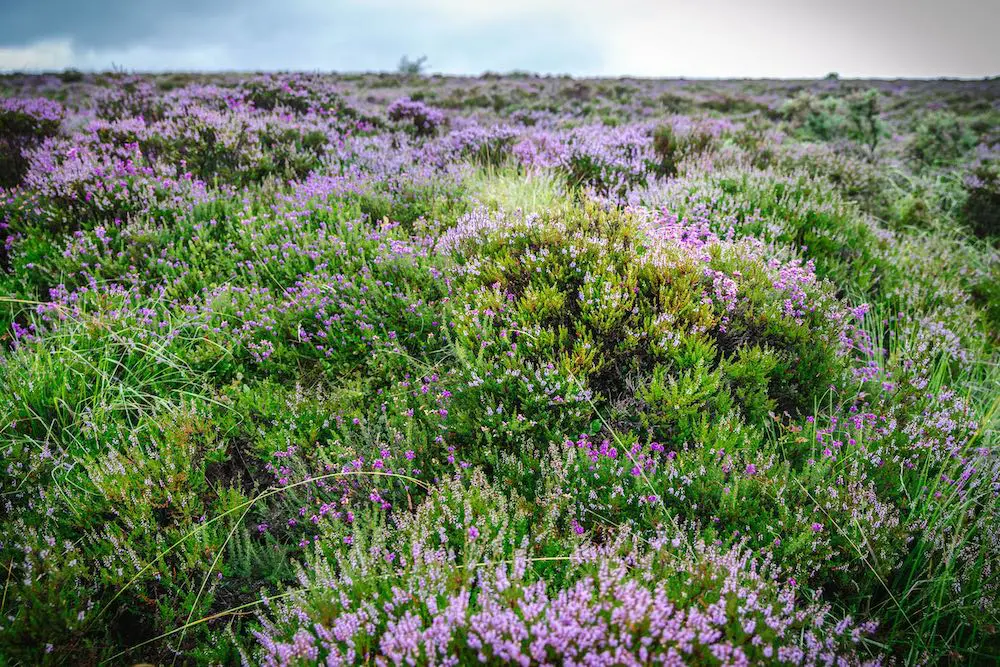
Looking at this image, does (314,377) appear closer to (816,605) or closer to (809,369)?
(816,605)

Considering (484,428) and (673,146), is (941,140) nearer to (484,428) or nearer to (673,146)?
(673,146)

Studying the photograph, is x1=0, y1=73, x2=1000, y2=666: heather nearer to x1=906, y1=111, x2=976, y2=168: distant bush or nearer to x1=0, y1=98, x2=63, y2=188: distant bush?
x1=0, y1=98, x2=63, y2=188: distant bush

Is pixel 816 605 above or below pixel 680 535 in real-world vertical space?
below

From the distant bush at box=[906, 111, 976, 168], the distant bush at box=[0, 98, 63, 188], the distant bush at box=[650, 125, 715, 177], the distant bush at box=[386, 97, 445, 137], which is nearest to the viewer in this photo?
the distant bush at box=[0, 98, 63, 188]

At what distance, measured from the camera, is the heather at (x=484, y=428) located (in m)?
1.86

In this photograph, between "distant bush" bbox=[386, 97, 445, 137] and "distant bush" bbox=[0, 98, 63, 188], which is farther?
"distant bush" bbox=[386, 97, 445, 137]

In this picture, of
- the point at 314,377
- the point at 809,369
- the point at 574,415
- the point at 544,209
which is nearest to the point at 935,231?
the point at 809,369

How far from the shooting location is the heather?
1.86 meters

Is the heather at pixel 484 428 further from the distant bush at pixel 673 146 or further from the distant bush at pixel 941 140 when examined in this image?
the distant bush at pixel 941 140

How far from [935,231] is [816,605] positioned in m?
6.83

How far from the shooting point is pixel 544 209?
161 inches

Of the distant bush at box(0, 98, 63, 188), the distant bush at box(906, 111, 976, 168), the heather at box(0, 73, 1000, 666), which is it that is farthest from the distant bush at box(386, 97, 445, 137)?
the distant bush at box(906, 111, 976, 168)

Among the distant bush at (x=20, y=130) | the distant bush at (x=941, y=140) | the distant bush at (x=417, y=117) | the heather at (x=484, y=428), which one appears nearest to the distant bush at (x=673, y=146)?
the heather at (x=484, y=428)

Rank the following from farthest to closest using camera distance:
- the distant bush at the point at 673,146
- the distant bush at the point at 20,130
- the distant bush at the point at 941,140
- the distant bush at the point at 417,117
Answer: the distant bush at the point at 941,140, the distant bush at the point at 417,117, the distant bush at the point at 673,146, the distant bush at the point at 20,130
